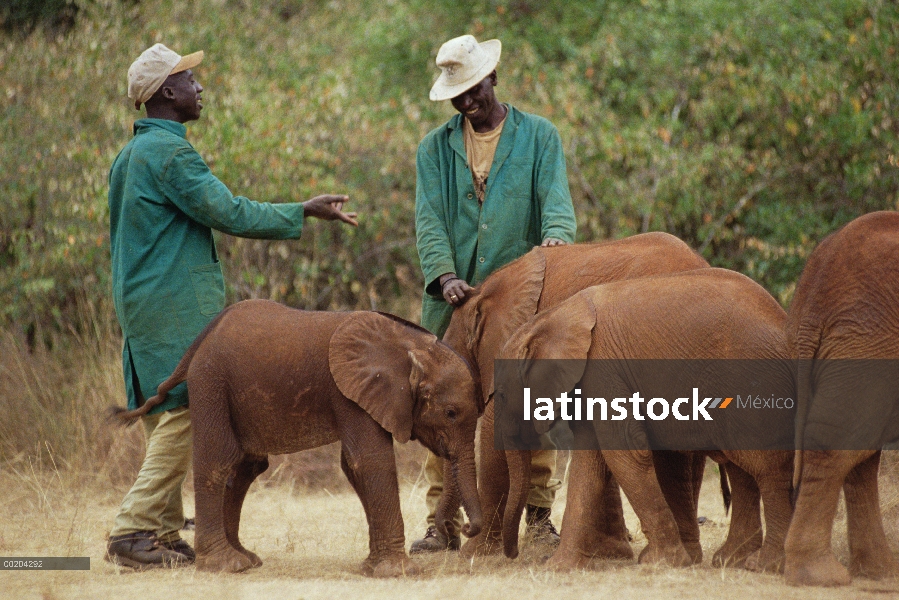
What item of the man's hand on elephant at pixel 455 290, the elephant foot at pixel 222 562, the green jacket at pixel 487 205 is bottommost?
the elephant foot at pixel 222 562

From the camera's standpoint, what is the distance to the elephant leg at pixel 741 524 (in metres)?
5.67

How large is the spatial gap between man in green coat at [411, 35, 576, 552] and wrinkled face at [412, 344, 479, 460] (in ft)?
2.80

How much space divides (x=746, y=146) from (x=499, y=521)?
7538mm

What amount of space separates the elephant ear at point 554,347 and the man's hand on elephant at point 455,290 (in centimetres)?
65

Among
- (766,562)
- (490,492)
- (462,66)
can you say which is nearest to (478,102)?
(462,66)

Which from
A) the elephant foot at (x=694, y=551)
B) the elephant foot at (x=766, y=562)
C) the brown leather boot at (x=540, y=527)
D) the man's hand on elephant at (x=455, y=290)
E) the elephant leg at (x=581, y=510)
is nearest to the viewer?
the elephant foot at (x=766, y=562)

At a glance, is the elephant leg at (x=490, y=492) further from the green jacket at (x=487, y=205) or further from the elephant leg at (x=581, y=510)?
the green jacket at (x=487, y=205)

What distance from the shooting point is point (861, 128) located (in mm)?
10969

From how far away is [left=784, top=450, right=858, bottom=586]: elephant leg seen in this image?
5.09 metres

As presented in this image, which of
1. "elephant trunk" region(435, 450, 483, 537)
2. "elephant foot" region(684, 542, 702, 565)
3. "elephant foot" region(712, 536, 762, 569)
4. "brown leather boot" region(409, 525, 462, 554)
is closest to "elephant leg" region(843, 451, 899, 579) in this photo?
"elephant foot" region(712, 536, 762, 569)

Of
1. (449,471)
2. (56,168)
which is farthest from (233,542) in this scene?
(56,168)

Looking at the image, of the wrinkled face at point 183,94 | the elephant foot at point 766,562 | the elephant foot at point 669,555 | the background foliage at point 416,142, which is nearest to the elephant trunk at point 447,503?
the elephant foot at point 669,555

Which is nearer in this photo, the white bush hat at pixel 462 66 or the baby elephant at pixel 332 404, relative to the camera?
the baby elephant at pixel 332 404

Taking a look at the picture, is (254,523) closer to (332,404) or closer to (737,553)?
(332,404)
